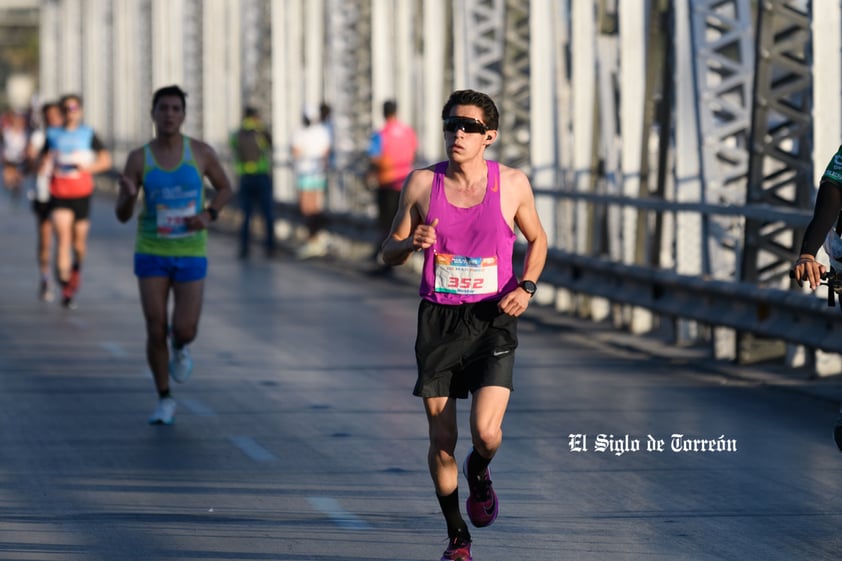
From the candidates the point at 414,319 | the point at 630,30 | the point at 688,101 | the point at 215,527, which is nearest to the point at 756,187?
the point at 688,101

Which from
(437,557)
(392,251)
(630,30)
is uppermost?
(630,30)

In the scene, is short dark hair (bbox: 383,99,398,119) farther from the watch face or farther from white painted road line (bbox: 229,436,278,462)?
the watch face

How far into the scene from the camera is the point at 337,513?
882cm

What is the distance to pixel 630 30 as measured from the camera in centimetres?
1764

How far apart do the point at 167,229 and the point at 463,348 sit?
435 cm

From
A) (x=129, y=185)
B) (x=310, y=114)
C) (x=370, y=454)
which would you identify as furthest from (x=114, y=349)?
(x=310, y=114)

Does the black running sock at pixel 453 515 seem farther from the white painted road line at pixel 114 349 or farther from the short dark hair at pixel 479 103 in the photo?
the white painted road line at pixel 114 349

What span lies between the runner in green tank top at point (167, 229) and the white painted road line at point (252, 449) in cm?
74

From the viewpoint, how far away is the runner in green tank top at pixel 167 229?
1173cm

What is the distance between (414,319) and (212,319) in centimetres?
177

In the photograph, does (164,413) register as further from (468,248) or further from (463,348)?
(468,248)

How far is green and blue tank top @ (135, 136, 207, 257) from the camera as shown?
38.8 feet

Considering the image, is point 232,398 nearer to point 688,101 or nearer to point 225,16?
point 688,101

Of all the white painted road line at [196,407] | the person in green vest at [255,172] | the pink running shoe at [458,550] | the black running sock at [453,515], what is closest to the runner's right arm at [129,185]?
the white painted road line at [196,407]
